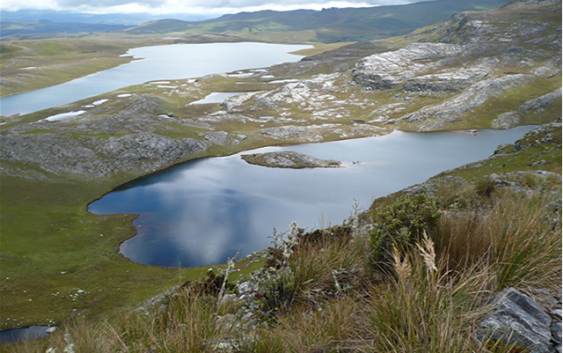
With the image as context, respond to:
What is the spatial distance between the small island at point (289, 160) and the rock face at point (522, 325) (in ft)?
285

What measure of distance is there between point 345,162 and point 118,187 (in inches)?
2433

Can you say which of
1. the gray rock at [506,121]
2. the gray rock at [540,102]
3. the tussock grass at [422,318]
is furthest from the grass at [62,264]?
the gray rock at [540,102]

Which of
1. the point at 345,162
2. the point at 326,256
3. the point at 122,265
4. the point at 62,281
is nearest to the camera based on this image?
the point at 326,256

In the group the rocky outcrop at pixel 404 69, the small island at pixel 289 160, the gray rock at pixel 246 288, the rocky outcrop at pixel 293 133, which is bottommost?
the small island at pixel 289 160

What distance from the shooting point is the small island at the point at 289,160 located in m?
92.2

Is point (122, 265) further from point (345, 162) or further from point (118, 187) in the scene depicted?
point (345, 162)

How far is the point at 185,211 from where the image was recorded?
67.9 meters

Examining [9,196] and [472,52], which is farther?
[472,52]

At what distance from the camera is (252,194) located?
74.1 meters

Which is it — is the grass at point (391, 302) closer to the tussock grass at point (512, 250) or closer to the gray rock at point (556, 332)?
the tussock grass at point (512, 250)

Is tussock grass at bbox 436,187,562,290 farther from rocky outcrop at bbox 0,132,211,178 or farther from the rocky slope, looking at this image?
rocky outcrop at bbox 0,132,211,178

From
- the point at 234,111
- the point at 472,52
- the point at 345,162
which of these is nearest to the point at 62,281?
the point at 345,162

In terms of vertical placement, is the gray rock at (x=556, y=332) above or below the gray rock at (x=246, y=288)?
above

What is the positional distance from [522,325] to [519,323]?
0.16 feet
